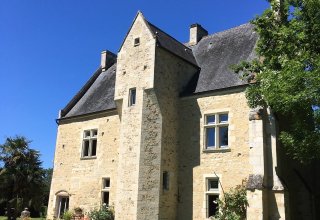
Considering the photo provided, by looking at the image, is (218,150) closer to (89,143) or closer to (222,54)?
(222,54)

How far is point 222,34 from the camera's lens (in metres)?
22.2

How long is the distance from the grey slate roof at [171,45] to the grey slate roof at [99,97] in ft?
15.1

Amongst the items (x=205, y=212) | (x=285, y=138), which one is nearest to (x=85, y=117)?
(x=205, y=212)

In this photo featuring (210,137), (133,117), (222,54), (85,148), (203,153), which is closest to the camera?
(203,153)

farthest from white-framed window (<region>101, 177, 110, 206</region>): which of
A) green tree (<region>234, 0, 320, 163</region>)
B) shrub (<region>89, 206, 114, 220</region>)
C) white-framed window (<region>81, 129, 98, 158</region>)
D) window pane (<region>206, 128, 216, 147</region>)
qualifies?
green tree (<region>234, 0, 320, 163</region>)

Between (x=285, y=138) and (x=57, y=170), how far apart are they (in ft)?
49.2

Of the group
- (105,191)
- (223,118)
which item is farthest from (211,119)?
(105,191)

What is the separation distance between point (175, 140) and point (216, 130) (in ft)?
7.37

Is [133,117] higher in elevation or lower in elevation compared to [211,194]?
higher

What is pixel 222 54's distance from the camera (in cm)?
2028

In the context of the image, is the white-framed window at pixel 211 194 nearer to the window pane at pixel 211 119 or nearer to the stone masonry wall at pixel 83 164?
the window pane at pixel 211 119

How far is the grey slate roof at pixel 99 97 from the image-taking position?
22.0 meters

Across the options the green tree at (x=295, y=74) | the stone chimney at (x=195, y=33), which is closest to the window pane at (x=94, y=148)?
the stone chimney at (x=195, y=33)

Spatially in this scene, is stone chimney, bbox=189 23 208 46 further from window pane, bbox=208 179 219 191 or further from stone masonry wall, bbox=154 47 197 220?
window pane, bbox=208 179 219 191
